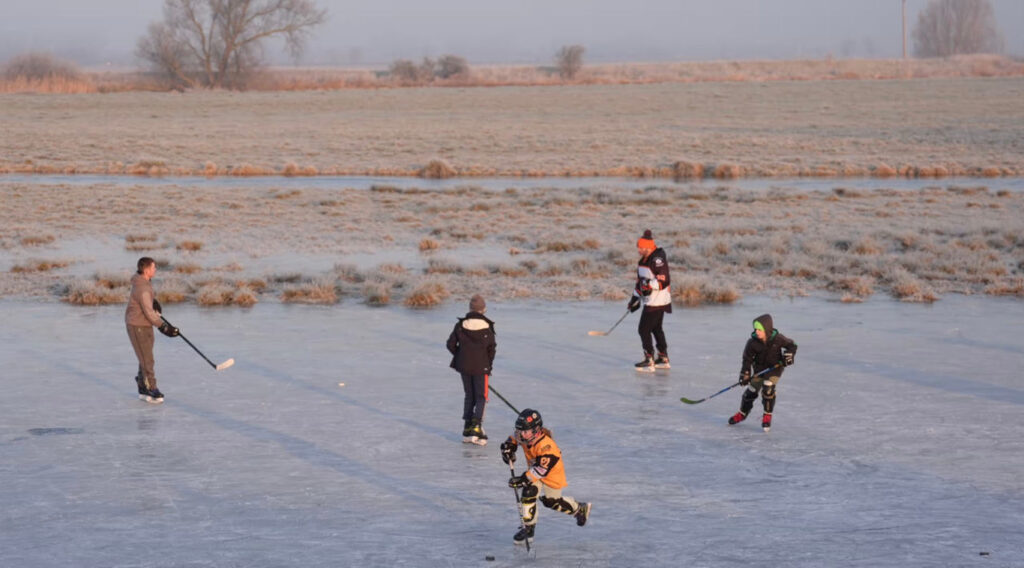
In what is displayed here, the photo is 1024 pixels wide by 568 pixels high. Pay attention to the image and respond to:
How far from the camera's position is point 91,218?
99.8 ft

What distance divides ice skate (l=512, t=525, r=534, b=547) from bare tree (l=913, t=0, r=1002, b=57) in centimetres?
19358

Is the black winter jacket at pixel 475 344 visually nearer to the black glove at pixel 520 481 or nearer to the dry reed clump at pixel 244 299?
the black glove at pixel 520 481

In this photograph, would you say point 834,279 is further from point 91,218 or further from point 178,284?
point 91,218

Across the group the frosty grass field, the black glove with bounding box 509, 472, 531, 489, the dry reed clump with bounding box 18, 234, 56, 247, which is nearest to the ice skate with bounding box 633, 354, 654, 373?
the frosty grass field

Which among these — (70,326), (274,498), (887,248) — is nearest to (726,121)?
(887,248)

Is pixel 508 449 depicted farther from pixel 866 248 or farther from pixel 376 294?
pixel 866 248

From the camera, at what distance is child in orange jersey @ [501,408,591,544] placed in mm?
7105

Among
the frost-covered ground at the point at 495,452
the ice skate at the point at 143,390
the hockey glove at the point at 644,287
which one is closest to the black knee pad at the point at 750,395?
the frost-covered ground at the point at 495,452

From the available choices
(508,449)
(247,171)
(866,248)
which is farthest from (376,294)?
(247,171)

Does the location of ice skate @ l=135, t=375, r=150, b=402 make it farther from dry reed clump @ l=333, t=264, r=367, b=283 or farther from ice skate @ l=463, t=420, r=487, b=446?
dry reed clump @ l=333, t=264, r=367, b=283

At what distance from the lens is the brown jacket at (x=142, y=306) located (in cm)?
1114

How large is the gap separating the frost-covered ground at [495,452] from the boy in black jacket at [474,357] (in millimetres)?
226

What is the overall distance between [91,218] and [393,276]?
14.0 metres

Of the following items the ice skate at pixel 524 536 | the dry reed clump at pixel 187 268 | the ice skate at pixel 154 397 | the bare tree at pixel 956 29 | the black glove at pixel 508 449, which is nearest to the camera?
the ice skate at pixel 524 536
